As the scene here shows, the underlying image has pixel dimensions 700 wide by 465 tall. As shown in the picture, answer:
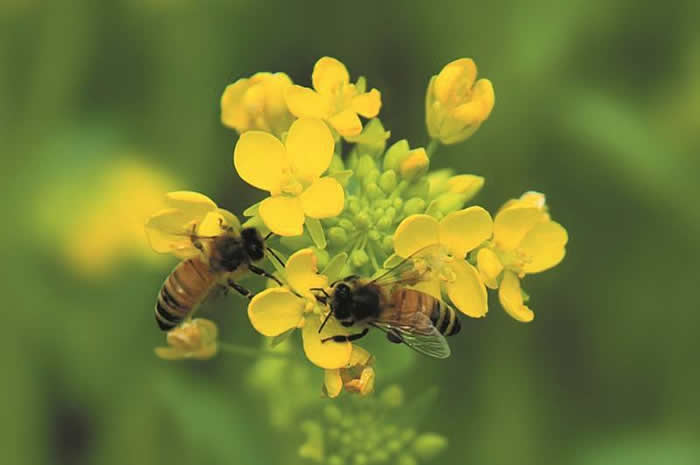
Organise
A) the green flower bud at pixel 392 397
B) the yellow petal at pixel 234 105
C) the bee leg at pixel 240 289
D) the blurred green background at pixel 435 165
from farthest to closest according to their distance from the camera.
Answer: the blurred green background at pixel 435 165, the green flower bud at pixel 392 397, the yellow petal at pixel 234 105, the bee leg at pixel 240 289

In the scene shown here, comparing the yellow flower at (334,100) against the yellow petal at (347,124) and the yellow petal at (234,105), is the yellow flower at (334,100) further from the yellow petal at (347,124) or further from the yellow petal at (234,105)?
the yellow petal at (234,105)

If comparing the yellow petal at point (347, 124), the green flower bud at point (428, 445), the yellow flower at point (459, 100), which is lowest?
the green flower bud at point (428, 445)

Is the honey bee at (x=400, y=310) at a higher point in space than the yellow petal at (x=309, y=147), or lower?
lower

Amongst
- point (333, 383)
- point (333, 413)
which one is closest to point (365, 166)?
point (333, 383)

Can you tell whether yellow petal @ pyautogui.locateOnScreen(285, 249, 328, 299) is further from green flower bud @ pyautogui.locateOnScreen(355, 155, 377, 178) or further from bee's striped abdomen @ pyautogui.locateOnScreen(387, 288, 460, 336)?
green flower bud @ pyautogui.locateOnScreen(355, 155, 377, 178)

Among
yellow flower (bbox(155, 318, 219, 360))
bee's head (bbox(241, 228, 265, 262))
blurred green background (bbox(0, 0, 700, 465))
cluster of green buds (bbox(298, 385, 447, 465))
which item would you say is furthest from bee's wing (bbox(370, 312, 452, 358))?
blurred green background (bbox(0, 0, 700, 465))

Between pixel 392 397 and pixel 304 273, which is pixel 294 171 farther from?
pixel 392 397

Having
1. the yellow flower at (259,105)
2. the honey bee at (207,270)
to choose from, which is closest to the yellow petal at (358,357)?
the honey bee at (207,270)

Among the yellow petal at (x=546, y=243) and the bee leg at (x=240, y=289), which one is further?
the yellow petal at (x=546, y=243)
